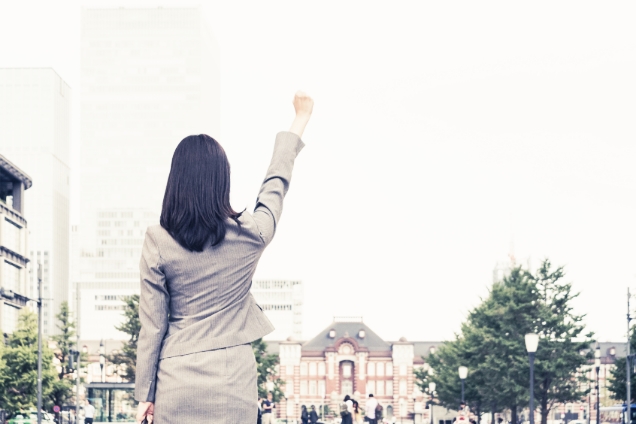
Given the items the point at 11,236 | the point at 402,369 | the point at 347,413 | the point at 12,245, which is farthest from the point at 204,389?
the point at 402,369

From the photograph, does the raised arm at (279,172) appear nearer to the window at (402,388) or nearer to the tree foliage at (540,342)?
the tree foliage at (540,342)

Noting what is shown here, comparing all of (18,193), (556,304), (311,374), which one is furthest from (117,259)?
(556,304)

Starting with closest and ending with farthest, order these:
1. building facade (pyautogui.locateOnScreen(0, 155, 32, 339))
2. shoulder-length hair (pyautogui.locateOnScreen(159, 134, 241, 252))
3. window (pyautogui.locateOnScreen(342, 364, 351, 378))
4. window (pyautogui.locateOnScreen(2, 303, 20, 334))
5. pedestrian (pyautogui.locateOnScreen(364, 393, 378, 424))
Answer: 1. shoulder-length hair (pyautogui.locateOnScreen(159, 134, 241, 252))
2. pedestrian (pyautogui.locateOnScreen(364, 393, 378, 424))
3. window (pyautogui.locateOnScreen(2, 303, 20, 334))
4. building facade (pyautogui.locateOnScreen(0, 155, 32, 339))
5. window (pyautogui.locateOnScreen(342, 364, 351, 378))

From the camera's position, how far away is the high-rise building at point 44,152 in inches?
6722

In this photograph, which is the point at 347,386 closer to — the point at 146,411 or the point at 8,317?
the point at 8,317

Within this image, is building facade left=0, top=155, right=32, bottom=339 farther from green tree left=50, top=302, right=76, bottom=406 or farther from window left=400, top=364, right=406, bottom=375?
window left=400, top=364, right=406, bottom=375

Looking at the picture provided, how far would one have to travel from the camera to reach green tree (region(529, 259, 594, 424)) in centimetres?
4731

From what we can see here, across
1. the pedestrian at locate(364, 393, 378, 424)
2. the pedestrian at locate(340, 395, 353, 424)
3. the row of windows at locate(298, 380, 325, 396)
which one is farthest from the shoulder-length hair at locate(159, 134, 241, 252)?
the row of windows at locate(298, 380, 325, 396)

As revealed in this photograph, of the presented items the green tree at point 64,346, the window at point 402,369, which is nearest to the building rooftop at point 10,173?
the green tree at point 64,346

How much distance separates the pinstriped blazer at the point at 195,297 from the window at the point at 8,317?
6711 cm

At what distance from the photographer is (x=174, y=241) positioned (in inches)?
125

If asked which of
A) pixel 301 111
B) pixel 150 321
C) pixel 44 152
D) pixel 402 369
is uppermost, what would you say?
pixel 44 152

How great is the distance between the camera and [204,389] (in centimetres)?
306

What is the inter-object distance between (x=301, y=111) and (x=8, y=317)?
69.5 meters
